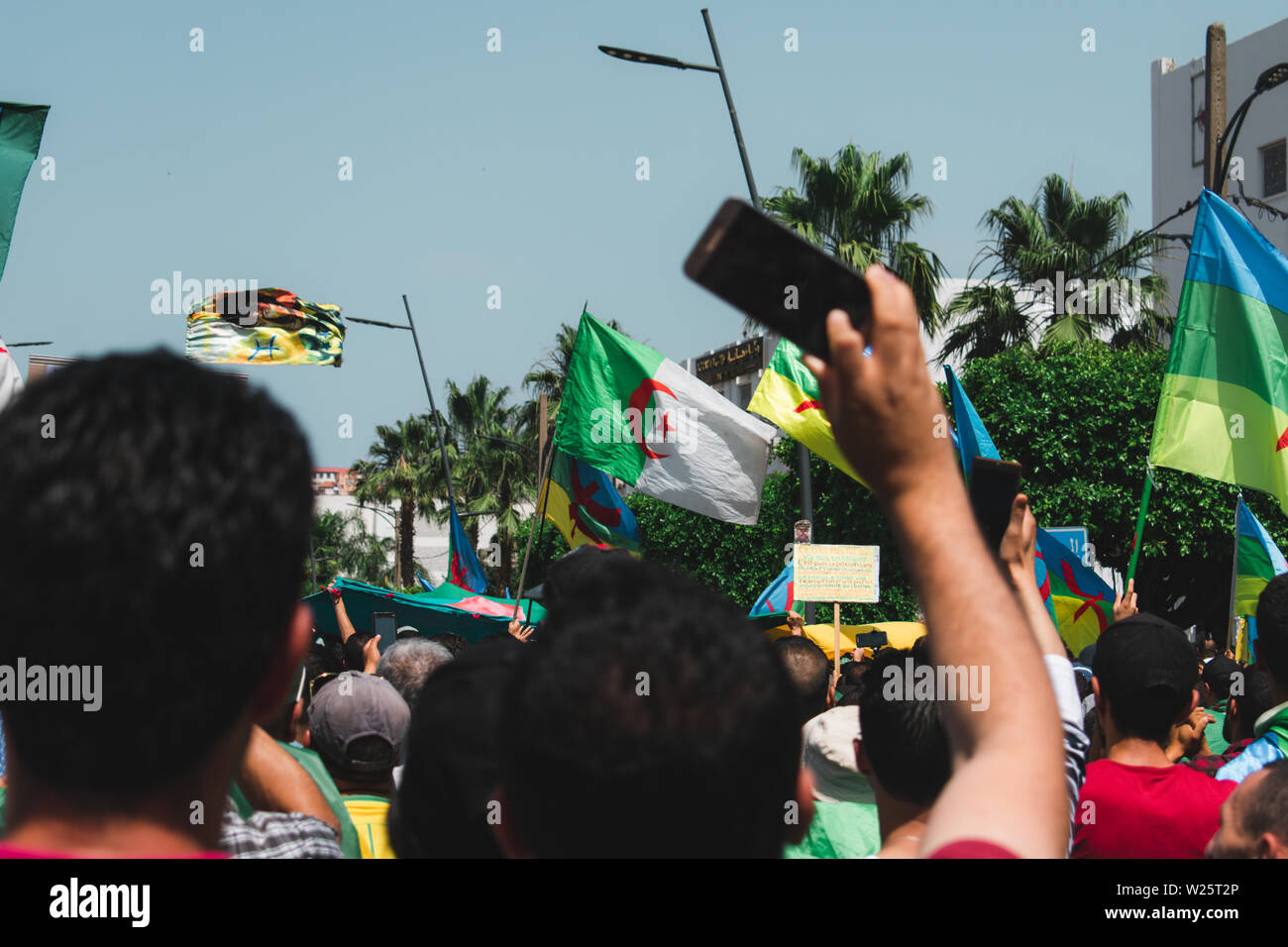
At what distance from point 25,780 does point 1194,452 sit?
7445mm

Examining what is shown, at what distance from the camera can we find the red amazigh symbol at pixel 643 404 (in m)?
10.4

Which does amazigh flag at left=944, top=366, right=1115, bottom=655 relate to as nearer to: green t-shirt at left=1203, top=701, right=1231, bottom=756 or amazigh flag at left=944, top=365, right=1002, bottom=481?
amazigh flag at left=944, top=365, right=1002, bottom=481

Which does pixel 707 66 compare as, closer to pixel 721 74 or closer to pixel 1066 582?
pixel 721 74

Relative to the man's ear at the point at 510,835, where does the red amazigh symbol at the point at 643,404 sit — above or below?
above

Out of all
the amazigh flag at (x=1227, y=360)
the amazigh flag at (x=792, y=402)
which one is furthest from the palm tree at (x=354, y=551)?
the amazigh flag at (x=1227, y=360)

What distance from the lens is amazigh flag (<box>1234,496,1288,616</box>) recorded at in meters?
9.15

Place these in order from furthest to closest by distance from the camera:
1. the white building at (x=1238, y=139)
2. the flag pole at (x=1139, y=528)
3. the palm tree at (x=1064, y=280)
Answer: the white building at (x=1238, y=139)
the palm tree at (x=1064, y=280)
the flag pole at (x=1139, y=528)

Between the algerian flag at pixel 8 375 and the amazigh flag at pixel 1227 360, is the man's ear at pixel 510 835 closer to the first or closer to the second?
the algerian flag at pixel 8 375

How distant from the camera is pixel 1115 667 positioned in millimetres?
3314

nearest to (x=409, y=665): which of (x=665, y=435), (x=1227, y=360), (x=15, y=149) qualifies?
(x=15, y=149)

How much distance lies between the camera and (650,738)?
111cm

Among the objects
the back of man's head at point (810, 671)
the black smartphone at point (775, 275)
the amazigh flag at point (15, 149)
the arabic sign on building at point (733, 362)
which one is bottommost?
the back of man's head at point (810, 671)

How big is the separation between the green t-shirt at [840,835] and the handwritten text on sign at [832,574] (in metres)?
6.15

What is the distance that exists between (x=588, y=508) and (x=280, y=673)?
1055 centimetres
